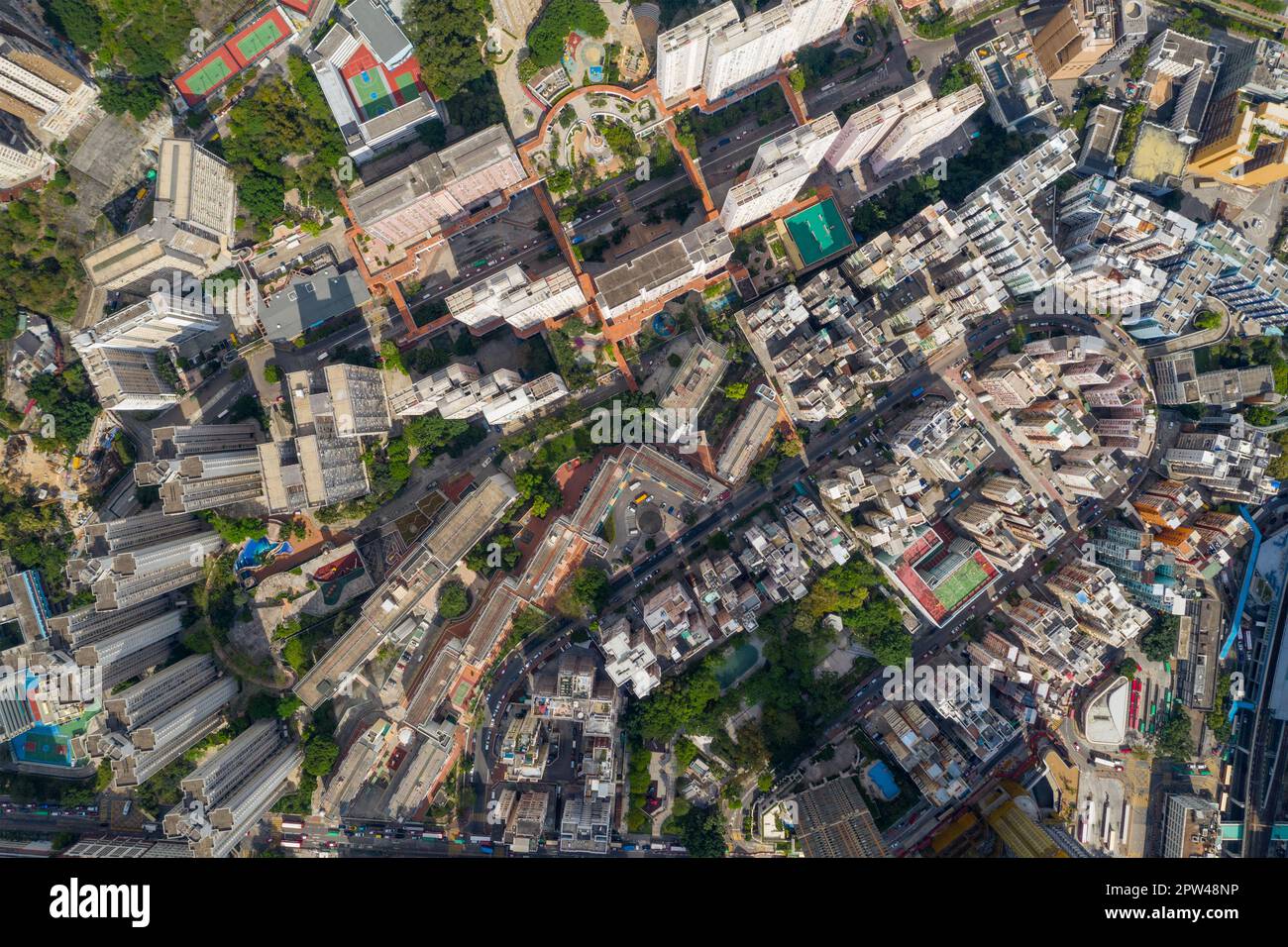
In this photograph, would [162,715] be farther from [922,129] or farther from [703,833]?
[922,129]

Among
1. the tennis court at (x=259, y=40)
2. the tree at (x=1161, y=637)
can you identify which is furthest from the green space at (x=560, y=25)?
the tree at (x=1161, y=637)

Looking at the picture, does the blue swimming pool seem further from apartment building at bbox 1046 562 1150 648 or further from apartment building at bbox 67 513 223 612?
apartment building at bbox 67 513 223 612

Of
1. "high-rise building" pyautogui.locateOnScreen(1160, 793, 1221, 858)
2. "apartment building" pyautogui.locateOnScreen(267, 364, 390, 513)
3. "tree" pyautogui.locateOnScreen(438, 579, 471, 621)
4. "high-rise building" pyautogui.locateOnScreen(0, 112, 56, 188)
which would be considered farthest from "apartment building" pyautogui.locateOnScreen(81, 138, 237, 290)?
"high-rise building" pyautogui.locateOnScreen(1160, 793, 1221, 858)

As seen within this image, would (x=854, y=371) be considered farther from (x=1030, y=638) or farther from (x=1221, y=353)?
(x=1221, y=353)

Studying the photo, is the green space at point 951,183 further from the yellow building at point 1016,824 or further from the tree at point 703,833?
the tree at point 703,833

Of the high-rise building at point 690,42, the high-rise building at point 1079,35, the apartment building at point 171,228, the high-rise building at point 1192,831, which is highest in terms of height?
the apartment building at point 171,228

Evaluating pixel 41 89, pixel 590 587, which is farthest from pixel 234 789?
pixel 41 89
